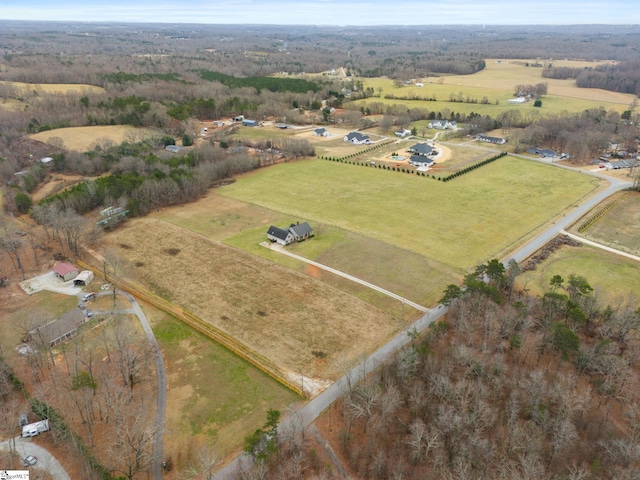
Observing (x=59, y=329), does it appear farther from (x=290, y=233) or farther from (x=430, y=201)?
(x=430, y=201)

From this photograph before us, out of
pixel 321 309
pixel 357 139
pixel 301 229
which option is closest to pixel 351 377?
pixel 321 309

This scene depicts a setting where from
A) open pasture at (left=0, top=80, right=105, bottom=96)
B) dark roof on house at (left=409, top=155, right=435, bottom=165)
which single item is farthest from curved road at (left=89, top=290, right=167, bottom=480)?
open pasture at (left=0, top=80, right=105, bottom=96)

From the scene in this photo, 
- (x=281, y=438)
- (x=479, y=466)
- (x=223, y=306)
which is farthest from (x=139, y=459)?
(x=479, y=466)

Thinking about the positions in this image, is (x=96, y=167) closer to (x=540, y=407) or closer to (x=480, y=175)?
(x=480, y=175)

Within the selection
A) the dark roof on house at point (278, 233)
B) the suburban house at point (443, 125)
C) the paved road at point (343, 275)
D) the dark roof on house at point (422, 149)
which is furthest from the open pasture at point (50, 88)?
the paved road at point (343, 275)

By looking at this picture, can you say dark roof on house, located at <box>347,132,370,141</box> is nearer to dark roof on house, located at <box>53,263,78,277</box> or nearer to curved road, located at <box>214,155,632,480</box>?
curved road, located at <box>214,155,632,480</box>

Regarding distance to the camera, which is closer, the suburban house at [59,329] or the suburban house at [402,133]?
the suburban house at [59,329]

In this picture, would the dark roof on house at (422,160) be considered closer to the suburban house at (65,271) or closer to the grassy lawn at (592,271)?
the grassy lawn at (592,271)
